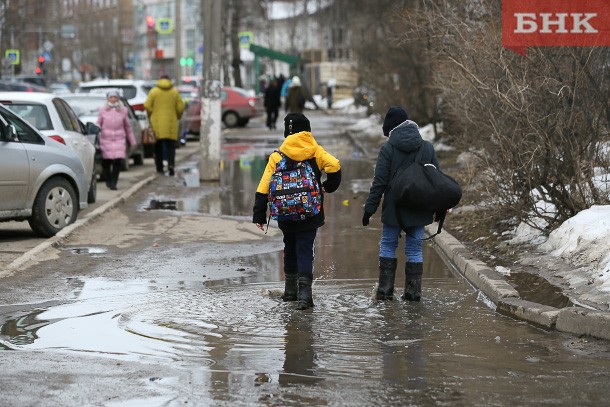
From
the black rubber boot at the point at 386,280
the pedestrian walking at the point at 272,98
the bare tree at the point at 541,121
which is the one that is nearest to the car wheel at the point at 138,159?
the bare tree at the point at 541,121

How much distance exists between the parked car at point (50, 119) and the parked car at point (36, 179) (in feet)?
7.94

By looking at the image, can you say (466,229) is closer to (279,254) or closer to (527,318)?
(279,254)

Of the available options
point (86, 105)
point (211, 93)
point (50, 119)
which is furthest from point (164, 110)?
point (50, 119)

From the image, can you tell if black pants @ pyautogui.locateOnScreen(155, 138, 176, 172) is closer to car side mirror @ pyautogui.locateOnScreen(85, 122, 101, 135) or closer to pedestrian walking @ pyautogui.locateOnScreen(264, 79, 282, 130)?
car side mirror @ pyautogui.locateOnScreen(85, 122, 101, 135)

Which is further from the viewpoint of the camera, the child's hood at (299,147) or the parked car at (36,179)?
the parked car at (36,179)

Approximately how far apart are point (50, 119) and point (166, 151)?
5.68 metres

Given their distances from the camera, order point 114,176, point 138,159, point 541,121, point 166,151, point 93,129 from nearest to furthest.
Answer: point 541,121
point 93,129
point 114,176
point 166,151
point 138,159

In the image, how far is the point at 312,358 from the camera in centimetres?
733

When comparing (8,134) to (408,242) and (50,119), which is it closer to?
(50,119)

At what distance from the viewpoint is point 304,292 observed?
29.8ft

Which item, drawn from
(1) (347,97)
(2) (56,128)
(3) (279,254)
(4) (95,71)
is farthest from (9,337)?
(4) (95,71)

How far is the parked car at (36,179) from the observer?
12.7m

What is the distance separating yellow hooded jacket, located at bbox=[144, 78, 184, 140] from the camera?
21516mm

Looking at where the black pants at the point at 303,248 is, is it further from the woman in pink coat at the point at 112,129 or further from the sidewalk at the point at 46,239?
the woman in pink coat at the point at 112,129
